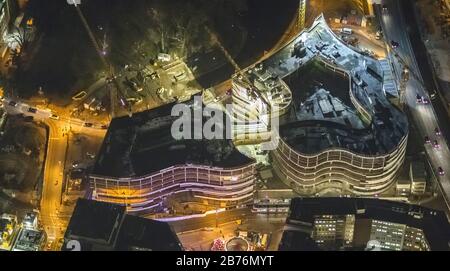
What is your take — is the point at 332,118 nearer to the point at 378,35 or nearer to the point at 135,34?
the point at 378,35

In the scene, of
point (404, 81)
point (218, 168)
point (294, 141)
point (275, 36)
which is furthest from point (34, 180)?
point (404, 81)

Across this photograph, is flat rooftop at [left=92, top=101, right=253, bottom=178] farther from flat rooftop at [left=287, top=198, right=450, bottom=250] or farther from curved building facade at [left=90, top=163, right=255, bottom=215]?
flat rooftop at [left=287, top=198, right=450, bottom=250]

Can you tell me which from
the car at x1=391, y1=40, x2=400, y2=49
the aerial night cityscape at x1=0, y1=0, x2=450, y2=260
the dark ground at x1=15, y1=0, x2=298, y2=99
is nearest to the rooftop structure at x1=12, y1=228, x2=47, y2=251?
the aerial night cityscape at x1=0, y1=0, x2=450, y2=260

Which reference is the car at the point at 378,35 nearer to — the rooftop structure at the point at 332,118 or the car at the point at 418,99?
the rooftop structure at the point at 332,118

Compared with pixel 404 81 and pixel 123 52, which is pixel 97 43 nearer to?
pixel 123 52

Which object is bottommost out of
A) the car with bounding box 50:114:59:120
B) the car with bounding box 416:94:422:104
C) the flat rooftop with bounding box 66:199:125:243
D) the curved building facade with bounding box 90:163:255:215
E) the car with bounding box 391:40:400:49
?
the flat rooftop with bounding box 66:199:125:243

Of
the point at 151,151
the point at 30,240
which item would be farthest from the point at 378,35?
the point at 30,240

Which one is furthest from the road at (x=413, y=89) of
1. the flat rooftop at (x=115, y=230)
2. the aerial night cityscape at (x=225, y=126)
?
the flat rooftop at (x=115, y=230)

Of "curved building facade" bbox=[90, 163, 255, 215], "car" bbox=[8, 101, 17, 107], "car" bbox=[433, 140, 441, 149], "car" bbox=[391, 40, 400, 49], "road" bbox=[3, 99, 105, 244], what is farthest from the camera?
"car" bbox=[391, 40, 400, 49]
